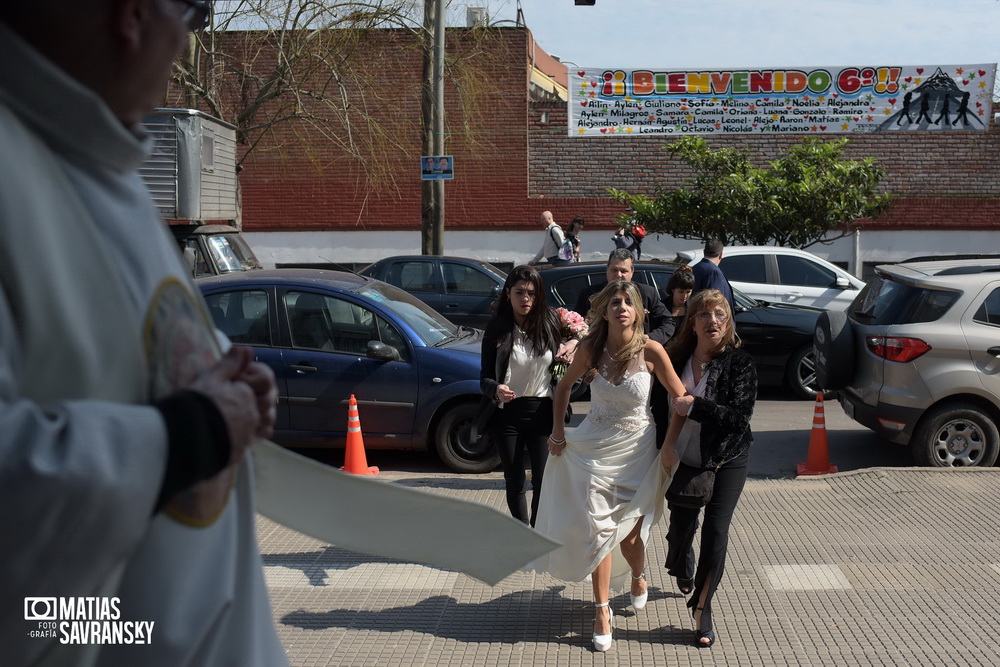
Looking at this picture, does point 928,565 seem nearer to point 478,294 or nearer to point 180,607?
point 180,607

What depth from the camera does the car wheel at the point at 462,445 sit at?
826 centimetres

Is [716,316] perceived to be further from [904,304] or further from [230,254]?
[230,254]

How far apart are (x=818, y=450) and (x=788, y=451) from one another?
38.8 inches

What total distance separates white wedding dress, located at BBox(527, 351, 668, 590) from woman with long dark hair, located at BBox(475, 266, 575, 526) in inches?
35.3

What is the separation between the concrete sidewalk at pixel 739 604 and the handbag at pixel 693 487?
2.33 ft

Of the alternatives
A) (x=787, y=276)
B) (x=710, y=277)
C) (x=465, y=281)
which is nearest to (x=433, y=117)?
(x=465, y=281)

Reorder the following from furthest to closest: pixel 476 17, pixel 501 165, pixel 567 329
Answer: pixel 501 165 → pixel 476 17 → pixel 567 329

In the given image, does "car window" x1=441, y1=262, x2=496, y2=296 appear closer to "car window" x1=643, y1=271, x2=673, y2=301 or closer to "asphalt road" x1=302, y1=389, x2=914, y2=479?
"car window" x1=643, y1=271, x2=673, y2=301

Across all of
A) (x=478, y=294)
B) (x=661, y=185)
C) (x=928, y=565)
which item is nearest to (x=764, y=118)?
(x=661, y=185)

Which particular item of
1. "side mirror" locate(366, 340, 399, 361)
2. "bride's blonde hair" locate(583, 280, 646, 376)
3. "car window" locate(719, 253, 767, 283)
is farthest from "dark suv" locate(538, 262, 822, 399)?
"bride's blonde hair" locate(583, 280, 646, 376)

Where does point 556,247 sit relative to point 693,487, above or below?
above

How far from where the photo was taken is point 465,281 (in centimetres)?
1377

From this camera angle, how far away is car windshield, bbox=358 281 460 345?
28.3 feet

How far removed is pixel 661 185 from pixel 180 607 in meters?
22.6
